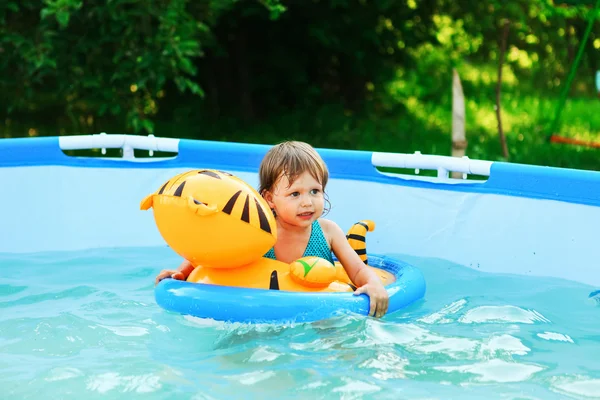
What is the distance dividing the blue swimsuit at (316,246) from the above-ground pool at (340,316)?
0.36 metres

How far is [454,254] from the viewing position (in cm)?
384

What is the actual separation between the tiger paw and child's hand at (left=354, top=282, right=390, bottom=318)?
0.37ft

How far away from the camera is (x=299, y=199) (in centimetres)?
299

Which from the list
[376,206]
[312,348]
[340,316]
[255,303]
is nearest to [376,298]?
[340,316]

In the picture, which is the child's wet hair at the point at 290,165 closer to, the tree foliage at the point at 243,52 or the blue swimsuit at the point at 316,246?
the blue swimsuit at the point at 316,246

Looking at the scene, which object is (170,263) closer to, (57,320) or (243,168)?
(243,168)

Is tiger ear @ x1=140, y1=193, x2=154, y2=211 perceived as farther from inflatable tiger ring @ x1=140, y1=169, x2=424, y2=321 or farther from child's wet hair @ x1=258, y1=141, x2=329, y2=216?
child's wet hair @ x1=258, y1=141, x2=329, y2=216

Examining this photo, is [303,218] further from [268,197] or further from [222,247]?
[222,247]

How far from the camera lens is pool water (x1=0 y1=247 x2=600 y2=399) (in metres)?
2.45

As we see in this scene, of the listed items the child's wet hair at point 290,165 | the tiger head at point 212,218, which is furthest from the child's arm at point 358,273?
the tiger head at point 212,218

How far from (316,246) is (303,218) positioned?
18cm

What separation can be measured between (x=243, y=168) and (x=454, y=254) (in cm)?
113

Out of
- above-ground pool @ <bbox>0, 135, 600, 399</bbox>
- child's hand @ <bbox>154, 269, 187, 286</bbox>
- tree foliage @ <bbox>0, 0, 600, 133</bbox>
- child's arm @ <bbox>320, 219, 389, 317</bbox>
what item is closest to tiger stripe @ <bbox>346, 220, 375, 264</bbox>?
child's arm @ <bbox>320, 219, 389, 317</bbox>

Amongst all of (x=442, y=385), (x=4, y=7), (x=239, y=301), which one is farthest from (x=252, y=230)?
(x=4, y=7)
